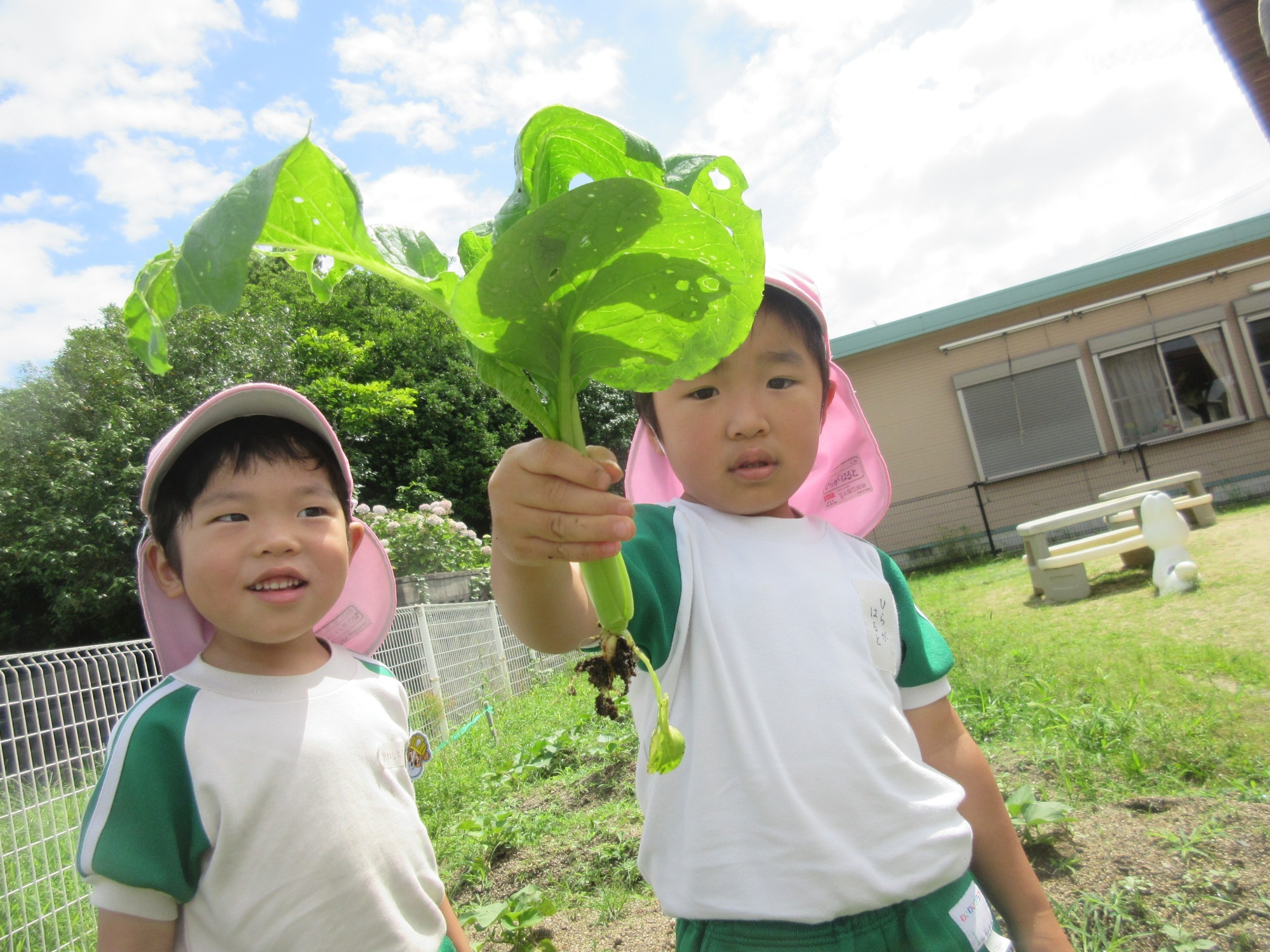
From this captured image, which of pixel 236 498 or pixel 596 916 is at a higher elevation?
pixel 236 498

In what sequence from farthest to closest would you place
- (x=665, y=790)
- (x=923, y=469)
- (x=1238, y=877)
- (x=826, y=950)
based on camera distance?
(x=923, y=469)
(x=1238, y=877)
(x=665, y=790)
(x=826, y=950)

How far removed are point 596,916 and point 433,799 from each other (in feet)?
5.13

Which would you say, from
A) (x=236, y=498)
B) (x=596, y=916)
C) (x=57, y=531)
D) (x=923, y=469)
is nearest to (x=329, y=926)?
(x=236, y=498)

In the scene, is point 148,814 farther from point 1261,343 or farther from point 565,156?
point 1261,343

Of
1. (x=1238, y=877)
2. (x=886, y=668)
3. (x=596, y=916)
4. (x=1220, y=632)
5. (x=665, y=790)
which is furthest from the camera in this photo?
(x=1220, y=632)

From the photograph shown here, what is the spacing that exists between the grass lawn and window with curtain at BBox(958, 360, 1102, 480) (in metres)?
6.60

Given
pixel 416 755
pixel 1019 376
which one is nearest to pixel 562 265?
pixel 416 755

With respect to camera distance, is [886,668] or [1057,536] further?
[1057,536]

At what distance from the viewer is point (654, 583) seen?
1295 millimetres

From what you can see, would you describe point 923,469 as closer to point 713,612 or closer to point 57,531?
point 713,612

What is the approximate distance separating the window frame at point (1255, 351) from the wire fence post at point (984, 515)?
13.7 feet

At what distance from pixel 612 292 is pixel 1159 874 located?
2.37m

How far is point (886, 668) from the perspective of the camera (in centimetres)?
144

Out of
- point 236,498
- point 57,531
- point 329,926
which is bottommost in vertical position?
point 329,926
